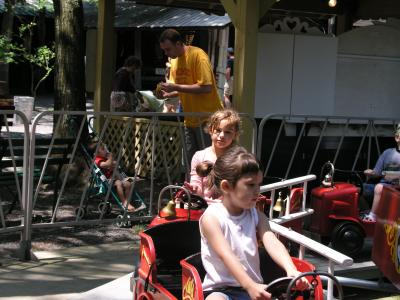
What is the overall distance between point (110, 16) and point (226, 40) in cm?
854

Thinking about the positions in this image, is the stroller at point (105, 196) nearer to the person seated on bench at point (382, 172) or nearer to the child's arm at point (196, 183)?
the child's arm at point (196, 183)

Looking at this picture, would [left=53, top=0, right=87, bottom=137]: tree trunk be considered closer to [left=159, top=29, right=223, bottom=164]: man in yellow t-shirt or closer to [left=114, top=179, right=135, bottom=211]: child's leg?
[left=114, top=179, right=135, bottom=211]: child's leg

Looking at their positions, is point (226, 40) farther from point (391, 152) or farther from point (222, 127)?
point (222, 127)

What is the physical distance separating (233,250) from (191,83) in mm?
3924

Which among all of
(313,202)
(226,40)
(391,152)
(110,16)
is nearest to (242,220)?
(313,202)

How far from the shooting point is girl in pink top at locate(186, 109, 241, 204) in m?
5.10

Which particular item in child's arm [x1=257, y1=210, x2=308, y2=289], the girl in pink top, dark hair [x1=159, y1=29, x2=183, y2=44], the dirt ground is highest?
dark hair [x1=159, y1=29, x2=183, y2=44]

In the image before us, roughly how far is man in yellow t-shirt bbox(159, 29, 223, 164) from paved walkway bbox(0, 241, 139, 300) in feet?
4.26

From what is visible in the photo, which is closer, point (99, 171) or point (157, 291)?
point (157, 291)

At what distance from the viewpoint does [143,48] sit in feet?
90.6

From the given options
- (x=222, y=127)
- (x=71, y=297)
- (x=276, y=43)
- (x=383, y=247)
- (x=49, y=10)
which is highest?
(x=49, y=10)

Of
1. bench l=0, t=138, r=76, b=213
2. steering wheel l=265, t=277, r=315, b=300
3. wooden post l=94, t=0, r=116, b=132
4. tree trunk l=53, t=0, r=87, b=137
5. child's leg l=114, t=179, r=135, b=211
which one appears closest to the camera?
steering wheel l=265, t=277, r=315, b=300

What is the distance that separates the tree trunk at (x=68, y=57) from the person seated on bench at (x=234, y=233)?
6344 mm

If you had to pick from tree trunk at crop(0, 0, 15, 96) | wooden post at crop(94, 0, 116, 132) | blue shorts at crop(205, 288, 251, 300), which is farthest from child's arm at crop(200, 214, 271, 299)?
tree trunk at crop(0, 0, 15, 96)
